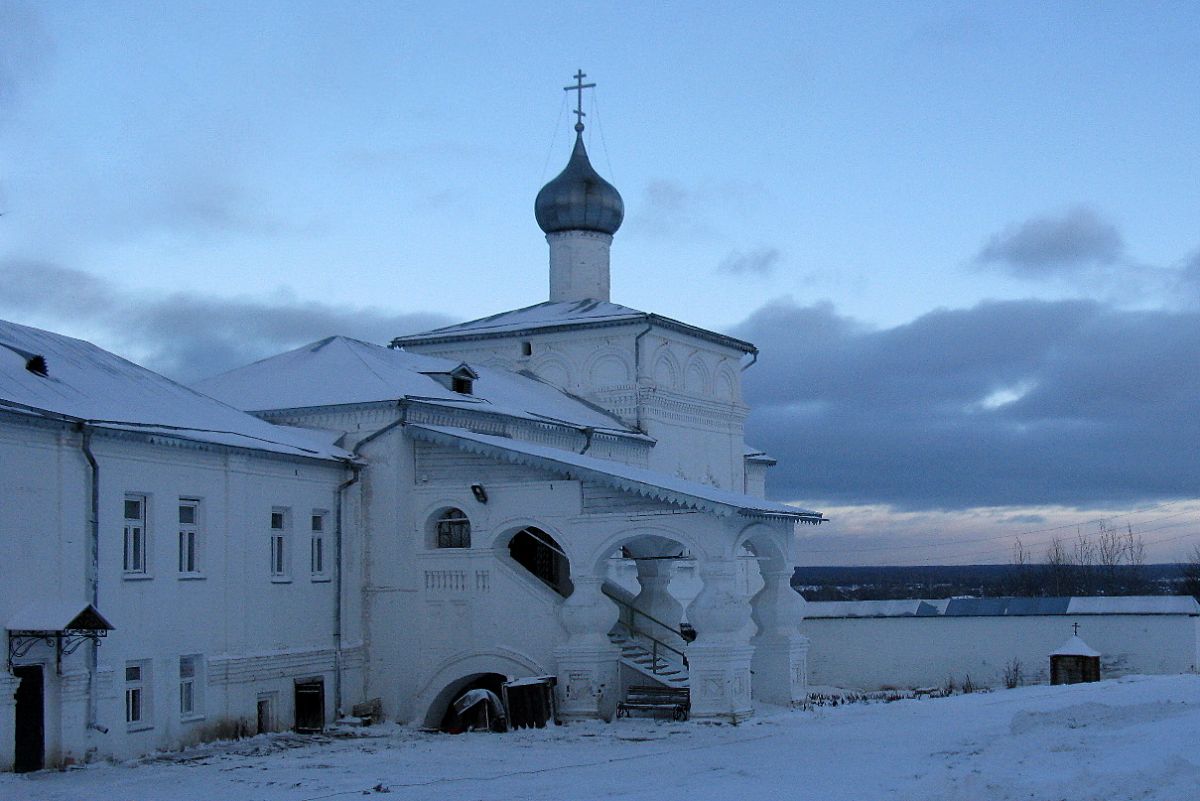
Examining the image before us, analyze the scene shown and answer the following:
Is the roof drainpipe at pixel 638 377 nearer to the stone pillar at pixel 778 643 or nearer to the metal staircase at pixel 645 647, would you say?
the metal staircase at pixel 645 647

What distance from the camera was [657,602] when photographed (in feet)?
73.6

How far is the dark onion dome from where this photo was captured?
30.0 m

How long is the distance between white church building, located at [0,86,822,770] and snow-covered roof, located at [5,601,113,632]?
0.07 ft

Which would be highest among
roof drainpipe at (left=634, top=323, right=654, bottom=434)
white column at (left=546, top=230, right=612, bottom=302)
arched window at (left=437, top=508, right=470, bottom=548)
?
white column at (left=546, top=230, right=612, bottom=302)

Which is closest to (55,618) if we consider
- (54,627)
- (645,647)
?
(54,627)

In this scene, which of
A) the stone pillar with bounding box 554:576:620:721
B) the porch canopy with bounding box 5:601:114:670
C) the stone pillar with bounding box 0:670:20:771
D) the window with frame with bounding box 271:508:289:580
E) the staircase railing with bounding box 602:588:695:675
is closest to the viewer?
the stone pillar with bounding box 0:670:20:771

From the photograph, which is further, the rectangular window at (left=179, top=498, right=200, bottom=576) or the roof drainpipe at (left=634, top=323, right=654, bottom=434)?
the roof drainpipe at (left=634, top=323, right=654, bottom=434)

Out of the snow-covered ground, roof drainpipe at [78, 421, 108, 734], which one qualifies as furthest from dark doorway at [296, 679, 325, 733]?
roof drainpipe at [78, 421, 108, 734]

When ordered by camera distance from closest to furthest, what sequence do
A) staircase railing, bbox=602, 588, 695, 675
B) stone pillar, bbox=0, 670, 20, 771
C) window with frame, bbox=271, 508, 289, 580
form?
1. stone pillar, bbox=0, 670, 20, 771
2. window with frame, bbox=271, 508, 289, 580
3. staircase railing, bbox=602, 588, 695, 675

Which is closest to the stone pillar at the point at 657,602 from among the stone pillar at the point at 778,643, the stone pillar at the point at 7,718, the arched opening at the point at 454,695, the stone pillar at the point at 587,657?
the stone pillar at the point at 778,643

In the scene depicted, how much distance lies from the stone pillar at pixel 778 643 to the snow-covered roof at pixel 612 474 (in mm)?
1038

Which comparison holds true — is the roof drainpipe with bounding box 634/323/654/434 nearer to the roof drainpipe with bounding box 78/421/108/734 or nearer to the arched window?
the arched window

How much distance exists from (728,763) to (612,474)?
16.9 feet

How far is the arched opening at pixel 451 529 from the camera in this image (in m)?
20.7
